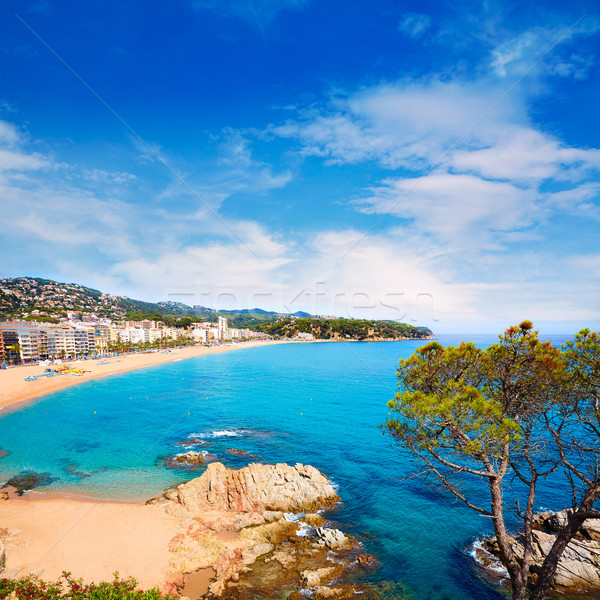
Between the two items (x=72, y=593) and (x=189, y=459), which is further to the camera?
(x=189, y=459)

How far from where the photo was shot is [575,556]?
49.6 ft

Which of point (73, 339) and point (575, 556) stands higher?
point (73, 339)

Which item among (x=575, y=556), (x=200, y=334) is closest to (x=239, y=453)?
(x=575, y=556)

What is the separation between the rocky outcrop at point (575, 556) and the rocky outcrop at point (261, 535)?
7.41 meters

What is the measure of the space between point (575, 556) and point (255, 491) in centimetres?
1636

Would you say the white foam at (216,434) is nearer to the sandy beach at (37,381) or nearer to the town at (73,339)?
the sandy beach at (37,381)

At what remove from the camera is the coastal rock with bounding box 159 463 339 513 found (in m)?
20.2

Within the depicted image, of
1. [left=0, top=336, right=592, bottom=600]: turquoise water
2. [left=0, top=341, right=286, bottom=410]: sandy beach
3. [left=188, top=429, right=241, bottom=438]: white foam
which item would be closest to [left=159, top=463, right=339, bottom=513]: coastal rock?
[left=0, top=336, right=592, bottom=600]: turquoise water

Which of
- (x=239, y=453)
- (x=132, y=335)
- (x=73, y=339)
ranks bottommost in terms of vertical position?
(x=239, y=453)

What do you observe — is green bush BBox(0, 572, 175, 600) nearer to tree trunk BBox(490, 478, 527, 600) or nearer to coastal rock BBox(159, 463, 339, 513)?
coastal rock BBox(159, 463, 339, 513)

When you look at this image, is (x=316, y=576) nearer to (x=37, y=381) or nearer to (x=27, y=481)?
(x=27, y=481)

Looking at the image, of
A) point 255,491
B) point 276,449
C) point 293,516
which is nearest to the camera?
point 293,516

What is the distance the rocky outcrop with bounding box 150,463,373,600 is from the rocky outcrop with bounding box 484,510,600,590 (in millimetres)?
7413

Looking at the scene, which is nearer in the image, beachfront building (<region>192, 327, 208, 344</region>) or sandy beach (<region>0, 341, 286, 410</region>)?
sandy beach (<region>0, 341, 286, 410</region>)
